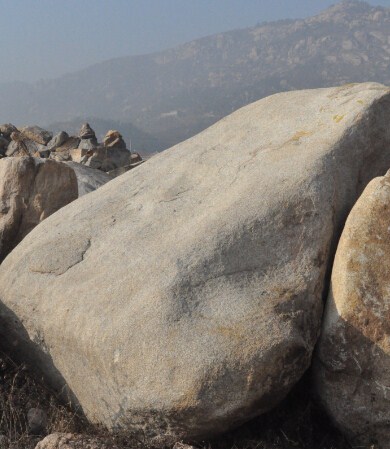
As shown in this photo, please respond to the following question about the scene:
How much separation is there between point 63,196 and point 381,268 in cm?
567

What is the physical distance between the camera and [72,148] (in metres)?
23.3

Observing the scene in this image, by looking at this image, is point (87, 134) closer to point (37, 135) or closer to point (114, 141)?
point (114, 141)

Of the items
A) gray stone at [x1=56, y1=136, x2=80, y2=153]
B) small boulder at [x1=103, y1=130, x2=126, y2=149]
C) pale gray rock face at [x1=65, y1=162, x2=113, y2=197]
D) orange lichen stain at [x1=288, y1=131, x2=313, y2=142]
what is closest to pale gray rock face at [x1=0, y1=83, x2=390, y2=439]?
orange lichen stain at [x1=288, y1=131, x2=313, y2=142]

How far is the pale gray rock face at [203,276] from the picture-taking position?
5.41 metres

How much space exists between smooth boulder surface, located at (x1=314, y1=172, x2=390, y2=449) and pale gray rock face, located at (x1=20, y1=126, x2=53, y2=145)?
2038 cm

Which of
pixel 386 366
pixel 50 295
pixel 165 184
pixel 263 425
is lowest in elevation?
pixel 263 425

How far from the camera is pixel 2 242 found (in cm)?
856

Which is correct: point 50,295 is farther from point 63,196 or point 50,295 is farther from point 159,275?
point 63,196

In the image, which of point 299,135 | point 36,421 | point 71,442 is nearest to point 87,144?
point 299,135

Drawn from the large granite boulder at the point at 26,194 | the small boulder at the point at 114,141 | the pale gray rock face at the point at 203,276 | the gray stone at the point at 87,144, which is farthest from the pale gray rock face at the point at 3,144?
the pale gray rock face at the point at 203,276

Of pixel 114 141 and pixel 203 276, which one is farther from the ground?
pixel 203 276

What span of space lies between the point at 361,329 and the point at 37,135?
21794 millimetres

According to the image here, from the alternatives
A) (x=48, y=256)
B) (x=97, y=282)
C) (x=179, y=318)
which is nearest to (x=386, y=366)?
(x=179, y=318)

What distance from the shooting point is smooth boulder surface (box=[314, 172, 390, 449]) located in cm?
559
